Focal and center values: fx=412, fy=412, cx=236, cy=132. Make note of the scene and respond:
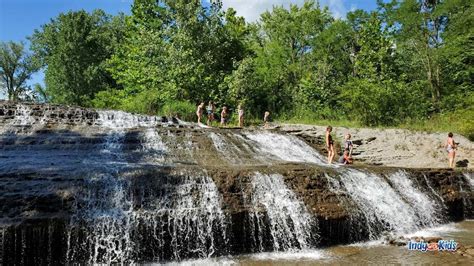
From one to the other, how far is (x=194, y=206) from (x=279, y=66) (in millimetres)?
29373

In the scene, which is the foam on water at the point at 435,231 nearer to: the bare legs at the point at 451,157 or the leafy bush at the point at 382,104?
the bare legs at the point at 451,157

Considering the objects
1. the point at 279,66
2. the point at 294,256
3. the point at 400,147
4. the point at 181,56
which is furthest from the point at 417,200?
the point at 279,66

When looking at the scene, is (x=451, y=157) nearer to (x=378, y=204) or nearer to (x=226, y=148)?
(x=378, y=204)

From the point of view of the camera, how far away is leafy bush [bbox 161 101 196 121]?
73.0ft

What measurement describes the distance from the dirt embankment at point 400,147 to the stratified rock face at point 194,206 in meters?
3.97

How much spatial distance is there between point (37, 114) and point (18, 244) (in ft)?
40.7

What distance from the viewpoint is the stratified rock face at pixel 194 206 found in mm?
7043

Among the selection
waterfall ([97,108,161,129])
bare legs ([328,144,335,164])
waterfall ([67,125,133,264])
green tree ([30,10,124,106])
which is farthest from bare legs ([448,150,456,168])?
green tree ([30,10,124,106])

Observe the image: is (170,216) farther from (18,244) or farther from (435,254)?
(435,254)

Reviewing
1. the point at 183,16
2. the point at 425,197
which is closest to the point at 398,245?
the point at 425,197

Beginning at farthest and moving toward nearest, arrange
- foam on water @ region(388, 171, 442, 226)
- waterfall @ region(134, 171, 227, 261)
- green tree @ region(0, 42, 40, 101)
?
green tree @ region(0, 42, 40, 101) < foam on water @ region(388, 171, 442, 226) < waterfall @ region(134, 171, 227, 261)

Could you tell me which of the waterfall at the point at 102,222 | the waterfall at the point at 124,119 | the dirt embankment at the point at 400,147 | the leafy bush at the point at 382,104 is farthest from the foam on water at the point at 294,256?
the leafy bush at the point at 382,104

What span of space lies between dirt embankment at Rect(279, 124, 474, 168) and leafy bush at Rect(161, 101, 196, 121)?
256 inches

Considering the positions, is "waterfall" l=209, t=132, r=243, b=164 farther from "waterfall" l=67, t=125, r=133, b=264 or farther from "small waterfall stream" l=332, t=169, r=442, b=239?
"waterfall" l=67, t=125, r=133, b=264
